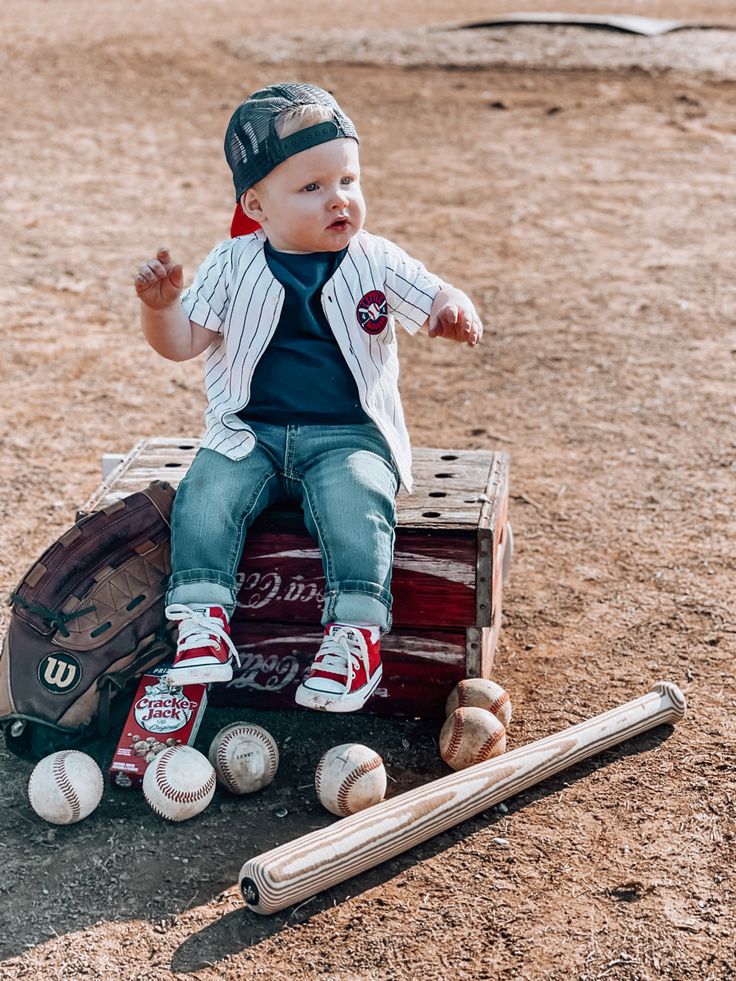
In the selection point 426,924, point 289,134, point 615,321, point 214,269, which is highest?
point 289,134

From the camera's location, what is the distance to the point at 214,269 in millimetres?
3824

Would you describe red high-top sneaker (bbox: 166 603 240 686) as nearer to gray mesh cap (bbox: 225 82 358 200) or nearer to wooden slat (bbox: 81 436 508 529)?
wooden slat (bbox: 81 436 508 529)

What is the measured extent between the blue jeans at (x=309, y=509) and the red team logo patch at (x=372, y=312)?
30cm

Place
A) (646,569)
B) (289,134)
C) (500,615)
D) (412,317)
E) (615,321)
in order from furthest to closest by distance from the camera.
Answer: (615,321) < (646,569) < (500,615) < (412,317) < (289,134)

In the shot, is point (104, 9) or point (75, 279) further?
point (104, 9)

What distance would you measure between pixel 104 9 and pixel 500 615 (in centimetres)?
1424

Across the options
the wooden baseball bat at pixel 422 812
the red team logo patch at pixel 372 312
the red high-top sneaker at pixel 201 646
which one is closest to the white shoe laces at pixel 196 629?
the red high-top sneaker at pixel 201 646

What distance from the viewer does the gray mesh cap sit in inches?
142

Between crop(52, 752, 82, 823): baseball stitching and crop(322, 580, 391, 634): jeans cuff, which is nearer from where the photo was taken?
crop(52, 752, 82, 823): baseball stitching

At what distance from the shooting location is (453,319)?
371 centimetres

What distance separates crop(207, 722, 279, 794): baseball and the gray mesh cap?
5.23 ft

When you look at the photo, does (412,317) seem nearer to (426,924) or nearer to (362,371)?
(362,371)

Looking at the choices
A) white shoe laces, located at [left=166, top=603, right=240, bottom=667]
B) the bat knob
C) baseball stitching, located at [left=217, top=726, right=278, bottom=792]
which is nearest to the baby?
white shoe laces, located at [left=166, top=603, right=240, bottom=667]

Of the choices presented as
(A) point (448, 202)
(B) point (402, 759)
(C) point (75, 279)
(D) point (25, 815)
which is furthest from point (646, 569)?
(A) point (448, 202)
